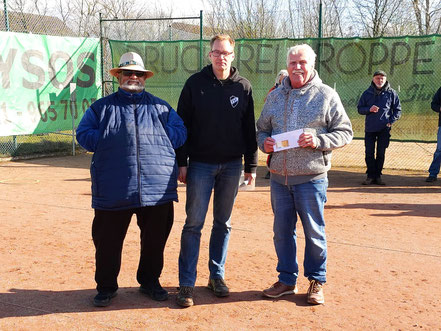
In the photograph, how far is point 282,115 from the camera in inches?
171

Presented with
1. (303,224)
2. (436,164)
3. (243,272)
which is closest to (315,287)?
(303,224)

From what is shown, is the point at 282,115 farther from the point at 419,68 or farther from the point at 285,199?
the point at 419,68

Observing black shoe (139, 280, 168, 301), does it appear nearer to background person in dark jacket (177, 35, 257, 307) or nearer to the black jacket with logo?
background person in dark jacket (177, 35, 257, 307)

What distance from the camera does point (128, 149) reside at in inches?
162

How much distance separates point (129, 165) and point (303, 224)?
1400 millimetres

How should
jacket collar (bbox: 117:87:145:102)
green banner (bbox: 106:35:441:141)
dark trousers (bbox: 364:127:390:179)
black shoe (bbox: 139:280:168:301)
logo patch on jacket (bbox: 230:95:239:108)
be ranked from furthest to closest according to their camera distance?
green banner (bbox: 106:35:441:141)
dark trousers (bbox: 364:127:390:179)
black shoe (bbox: 139:280:168:301)
logo patch on jacket (bbox: 230:95:239:108)
jacket collar (bbox: 117:87:145:102)

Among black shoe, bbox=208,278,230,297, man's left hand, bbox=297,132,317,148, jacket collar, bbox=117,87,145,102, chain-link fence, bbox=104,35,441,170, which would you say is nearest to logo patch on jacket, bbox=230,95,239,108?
man's left hand, bbox=297,132,317,148

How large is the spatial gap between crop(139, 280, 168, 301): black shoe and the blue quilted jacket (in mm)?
719

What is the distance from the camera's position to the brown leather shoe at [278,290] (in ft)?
14.7

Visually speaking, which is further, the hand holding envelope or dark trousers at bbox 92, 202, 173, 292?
dark trousers at bbox 92, 202, 173, 292

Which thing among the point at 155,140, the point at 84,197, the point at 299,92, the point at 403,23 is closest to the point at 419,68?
the point at 84,197

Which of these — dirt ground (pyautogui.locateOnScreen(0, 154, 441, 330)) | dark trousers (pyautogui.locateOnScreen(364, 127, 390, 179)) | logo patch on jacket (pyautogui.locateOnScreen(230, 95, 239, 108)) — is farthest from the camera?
dark trousers (pyautogui.locateOnScreen(364, 127, 390, 179))

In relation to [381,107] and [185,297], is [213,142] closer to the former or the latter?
[185,297]

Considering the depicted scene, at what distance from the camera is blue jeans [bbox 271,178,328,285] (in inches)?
170
